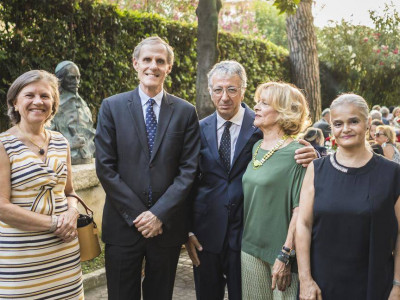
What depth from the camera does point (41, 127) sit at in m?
2.78

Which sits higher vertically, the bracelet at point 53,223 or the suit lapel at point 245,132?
the suit lapel at point 245,132

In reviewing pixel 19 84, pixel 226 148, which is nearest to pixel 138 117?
pixel 226 148

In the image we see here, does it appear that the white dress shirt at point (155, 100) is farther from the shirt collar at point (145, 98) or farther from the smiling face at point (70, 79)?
the smiling face at point (70, 79)

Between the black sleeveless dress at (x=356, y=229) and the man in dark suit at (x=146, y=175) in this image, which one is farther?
the man in dark suit at (x=146, y=175)

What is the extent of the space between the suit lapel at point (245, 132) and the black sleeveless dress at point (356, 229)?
747mm

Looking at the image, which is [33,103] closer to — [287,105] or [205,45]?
[287,105]

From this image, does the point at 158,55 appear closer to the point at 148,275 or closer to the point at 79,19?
the point at 148,275

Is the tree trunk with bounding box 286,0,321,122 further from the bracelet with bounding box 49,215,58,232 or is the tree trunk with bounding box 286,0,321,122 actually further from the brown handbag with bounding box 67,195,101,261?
the bracelet with bounding box 49,215,58,232

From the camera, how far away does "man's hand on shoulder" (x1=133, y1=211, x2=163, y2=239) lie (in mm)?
2805

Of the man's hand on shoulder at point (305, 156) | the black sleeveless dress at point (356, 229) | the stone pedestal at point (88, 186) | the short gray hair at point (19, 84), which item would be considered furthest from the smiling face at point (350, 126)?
the stone pedestal at point (88, 186)

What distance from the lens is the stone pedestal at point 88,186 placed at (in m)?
5.02

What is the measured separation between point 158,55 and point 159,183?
0.87m

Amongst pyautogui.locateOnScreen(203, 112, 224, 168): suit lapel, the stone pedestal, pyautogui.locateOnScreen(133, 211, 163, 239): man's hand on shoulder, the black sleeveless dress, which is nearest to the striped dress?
pyautogui.locateOnScreen(133, 211, 163, 239): man's hand on shoulder

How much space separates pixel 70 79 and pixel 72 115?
416 millimetres
